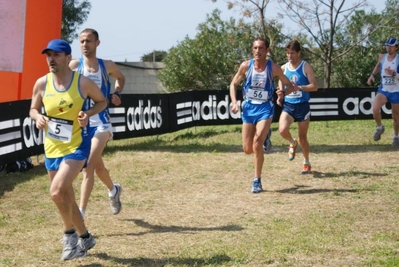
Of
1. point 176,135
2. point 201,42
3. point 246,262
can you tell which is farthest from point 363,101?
point 201,42

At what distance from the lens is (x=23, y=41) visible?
13.6 m

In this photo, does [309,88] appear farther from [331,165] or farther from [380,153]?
[380,153]

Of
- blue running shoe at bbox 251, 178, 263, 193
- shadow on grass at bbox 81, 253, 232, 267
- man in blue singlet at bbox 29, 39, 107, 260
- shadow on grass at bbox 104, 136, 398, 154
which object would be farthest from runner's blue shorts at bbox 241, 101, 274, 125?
shadow on grass at bbox 104, 136, 398, 154

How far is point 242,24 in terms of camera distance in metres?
27.5

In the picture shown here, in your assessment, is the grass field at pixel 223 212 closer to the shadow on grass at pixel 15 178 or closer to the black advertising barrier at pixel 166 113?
the shadow on grass at pixel 15 178

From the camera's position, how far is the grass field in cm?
655

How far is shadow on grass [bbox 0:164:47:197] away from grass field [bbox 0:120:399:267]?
0.05 feet

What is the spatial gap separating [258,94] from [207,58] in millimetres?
25676

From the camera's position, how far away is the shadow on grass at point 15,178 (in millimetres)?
10836

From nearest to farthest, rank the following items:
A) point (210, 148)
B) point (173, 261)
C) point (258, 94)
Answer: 1. point (173, 261)
2. point (258, 94)
3. point (210, 148)

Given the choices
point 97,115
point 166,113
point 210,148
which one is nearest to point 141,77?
point 166,113

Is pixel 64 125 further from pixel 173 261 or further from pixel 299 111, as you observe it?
pixel 299 111

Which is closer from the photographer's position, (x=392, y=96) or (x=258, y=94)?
(x=258, y=94)

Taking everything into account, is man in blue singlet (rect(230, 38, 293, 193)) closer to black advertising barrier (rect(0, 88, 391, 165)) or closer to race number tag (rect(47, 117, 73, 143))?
race number tag (rect(47, 117, 73, 143))
